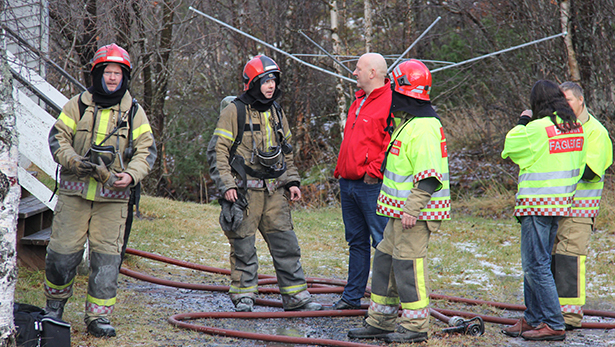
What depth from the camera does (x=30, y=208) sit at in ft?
17.6

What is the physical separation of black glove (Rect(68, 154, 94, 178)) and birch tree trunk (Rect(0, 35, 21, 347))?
2.09ft

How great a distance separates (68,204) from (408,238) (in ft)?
8.12

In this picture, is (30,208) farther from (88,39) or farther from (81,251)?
(88,39)

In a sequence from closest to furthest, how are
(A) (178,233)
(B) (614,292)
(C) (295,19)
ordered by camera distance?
(B) (614,292), (A) (178,233), (C) (295,19)

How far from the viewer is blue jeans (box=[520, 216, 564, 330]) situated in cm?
418

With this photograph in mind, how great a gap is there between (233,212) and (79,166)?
1.30 meters

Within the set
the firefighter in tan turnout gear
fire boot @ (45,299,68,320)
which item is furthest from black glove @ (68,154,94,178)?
fire boot @ (45,299,68,320)

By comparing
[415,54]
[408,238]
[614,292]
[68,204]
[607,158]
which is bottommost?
[614,292]

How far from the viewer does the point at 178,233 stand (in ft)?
25.1

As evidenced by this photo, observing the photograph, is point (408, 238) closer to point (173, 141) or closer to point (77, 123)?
point (77, 123)

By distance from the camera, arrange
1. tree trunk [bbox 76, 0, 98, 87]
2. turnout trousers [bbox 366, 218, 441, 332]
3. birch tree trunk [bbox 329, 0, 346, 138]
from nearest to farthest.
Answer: turnout trousers [bbox 366, 218, 441, 332]
tree trunk [bbox 76, 0, 98, 87]
birch tree trunk [bbox 329, 0, 346, 138]

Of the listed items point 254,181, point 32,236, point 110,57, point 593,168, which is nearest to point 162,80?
point 32,236

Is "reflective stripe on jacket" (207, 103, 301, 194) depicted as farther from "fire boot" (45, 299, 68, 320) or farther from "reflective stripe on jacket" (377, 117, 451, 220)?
"fire boot" (45, 299, 68, 320)

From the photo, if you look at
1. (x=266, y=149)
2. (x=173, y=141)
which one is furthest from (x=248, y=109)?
(x=173, y=141)
